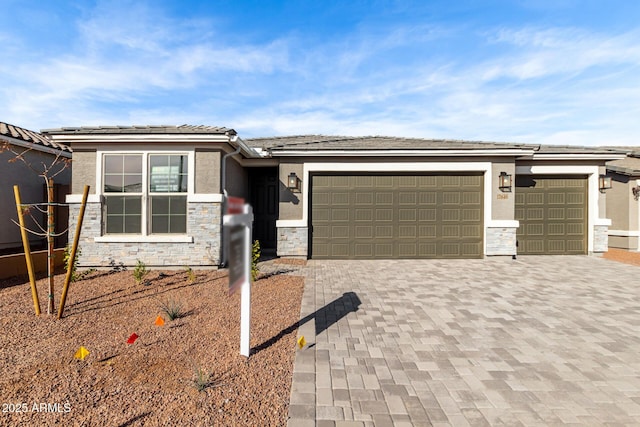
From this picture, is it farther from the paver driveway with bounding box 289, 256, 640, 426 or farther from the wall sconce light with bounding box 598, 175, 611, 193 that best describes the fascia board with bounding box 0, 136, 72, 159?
the wall sconce light with bounding box 598, 175, 611, 193

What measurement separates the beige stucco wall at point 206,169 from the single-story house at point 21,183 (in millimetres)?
4103

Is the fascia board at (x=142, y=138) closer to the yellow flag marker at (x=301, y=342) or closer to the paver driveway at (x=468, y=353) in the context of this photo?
the paver driveway at (x=468, y=353)

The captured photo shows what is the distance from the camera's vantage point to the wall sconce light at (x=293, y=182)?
920 centimetres

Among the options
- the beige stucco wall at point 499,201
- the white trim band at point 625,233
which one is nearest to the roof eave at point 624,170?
the white trim band at point 625,233

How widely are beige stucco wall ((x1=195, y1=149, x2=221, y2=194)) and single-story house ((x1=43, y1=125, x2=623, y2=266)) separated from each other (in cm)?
3

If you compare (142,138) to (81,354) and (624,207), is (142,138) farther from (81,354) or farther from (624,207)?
(624,207)

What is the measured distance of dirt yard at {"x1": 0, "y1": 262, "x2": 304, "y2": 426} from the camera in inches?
95.4

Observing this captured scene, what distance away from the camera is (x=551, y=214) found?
33.6ft

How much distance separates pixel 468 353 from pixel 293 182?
6.80 metres

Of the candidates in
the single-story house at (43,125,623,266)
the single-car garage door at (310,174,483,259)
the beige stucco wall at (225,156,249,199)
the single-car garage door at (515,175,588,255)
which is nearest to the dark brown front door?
the single-story house at (43,125,623,266)

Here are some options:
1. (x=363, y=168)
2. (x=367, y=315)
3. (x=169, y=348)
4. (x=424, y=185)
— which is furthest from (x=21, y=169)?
(x=424, y=185)

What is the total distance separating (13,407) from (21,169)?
10.4 meters

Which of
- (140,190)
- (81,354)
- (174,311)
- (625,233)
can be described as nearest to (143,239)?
(140,190)

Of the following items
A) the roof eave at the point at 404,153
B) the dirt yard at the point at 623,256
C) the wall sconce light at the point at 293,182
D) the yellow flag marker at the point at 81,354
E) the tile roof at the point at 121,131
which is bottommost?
the yellow flag marker at the point at 81,354
